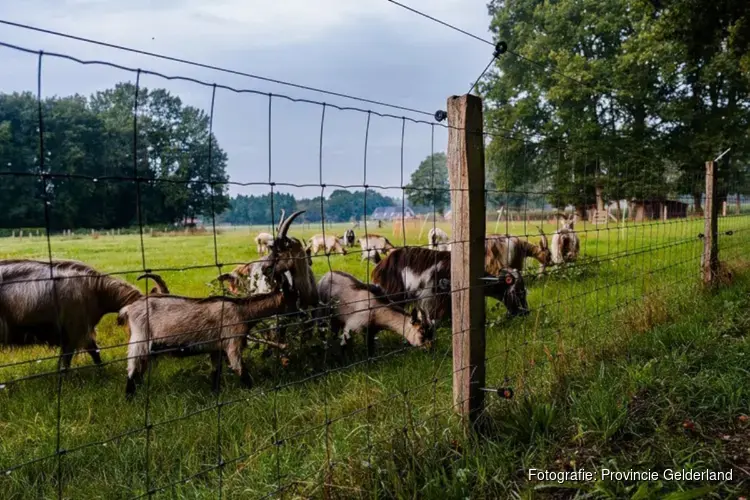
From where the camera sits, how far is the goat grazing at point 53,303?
4324 millimetres

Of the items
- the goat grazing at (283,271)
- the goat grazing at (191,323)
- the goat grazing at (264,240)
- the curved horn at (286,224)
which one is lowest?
the goat grazing at (191,323)

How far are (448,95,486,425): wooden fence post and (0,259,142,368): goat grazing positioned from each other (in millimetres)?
3114

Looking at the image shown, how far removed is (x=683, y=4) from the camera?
38.2 feet

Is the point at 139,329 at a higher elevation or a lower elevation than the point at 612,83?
lower

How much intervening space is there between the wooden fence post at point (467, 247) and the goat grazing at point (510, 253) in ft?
18.6

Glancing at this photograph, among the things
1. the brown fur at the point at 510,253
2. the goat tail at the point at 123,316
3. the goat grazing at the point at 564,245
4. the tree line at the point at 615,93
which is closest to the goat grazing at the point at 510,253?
the brown fur at the point at 510,253

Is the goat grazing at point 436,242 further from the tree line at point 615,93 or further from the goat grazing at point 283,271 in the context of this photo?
the tree line at point 615,93

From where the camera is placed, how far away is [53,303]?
14.7 ft

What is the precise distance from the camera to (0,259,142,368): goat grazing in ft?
14.2

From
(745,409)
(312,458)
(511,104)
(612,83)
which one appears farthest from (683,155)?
(312,458)

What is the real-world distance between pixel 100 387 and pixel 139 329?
567 millimetres

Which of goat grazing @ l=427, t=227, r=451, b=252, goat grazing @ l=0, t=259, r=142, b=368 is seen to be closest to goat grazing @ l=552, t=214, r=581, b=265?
goat grazing @ l=427, t=227, r=451, b=252

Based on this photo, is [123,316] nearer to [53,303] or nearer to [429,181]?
[53,303]

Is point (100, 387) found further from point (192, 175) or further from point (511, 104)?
point (511, 104)
